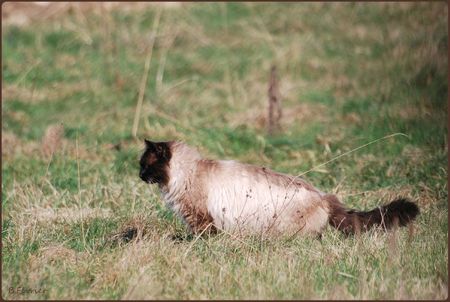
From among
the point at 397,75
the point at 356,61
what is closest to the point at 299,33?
the point at 356,61

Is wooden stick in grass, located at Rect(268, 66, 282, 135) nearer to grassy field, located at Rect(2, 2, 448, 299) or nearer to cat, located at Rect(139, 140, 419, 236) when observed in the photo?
grassy field, located at Rect(2, 2, 448, 299)

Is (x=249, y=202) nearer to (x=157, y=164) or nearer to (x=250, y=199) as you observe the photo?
(x=250, y=199)

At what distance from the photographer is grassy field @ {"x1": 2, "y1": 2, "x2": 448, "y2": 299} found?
201 inches

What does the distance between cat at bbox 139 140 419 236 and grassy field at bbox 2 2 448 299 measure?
21 centimetres

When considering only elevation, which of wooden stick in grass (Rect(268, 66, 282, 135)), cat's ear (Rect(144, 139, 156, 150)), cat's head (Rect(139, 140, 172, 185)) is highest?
cat's ear (Rect(144, 139, 156, 150))

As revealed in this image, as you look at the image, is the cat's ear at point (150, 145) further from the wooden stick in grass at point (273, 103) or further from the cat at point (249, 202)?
the wooden stick in grass at point (273, 103)

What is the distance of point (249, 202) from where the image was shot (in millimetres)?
6246

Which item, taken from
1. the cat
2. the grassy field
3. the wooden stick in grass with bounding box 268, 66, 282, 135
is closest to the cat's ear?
the cat

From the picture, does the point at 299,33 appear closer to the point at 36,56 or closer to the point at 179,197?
the point at 36,56

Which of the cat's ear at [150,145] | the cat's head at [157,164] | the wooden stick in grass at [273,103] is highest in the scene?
the cat's ear at [150,145]

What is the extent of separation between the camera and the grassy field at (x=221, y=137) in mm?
5109

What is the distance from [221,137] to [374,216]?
4354 mm

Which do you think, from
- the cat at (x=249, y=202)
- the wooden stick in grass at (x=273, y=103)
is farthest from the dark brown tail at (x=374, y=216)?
the wooden stick in grass at (x=273, y=103)

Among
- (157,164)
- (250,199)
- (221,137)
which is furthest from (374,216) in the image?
(221,137)
